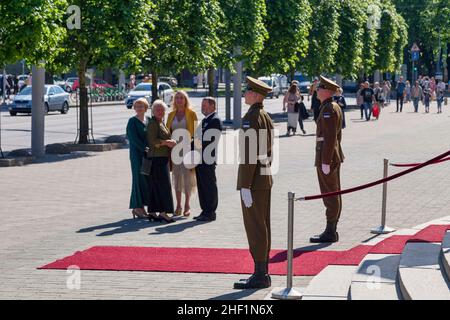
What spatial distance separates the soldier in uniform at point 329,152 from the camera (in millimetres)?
11898

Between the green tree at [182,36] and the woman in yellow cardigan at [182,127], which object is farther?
the green tree at [182,36]

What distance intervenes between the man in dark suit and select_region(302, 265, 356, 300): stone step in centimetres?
382

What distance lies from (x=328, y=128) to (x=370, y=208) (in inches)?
133

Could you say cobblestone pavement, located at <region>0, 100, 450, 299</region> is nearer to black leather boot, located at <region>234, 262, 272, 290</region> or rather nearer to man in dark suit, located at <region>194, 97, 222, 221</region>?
black leather boot, located at <region>234, 262, 272, 290</region>

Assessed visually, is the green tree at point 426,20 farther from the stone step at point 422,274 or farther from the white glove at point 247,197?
the white glove at point 247,197

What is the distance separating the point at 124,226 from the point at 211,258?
2.69 m

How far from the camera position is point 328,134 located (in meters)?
11.9

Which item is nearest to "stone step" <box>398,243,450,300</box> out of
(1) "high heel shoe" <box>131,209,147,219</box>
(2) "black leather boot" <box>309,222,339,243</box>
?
(2) "black leather boot" <box>309,222,339,243</box>

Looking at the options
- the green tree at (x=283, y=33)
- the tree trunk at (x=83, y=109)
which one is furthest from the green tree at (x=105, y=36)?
the green tree at (x=283, y=33)

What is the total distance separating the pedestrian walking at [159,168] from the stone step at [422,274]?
14.2 ft

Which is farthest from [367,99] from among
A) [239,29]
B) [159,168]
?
[159,168]

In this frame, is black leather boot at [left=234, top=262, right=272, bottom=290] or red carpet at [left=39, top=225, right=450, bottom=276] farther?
red carpet at [left=39, top=225, right=450, bottom=276]

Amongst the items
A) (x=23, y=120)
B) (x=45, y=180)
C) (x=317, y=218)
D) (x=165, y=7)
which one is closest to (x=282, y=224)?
(x=317, y=218)

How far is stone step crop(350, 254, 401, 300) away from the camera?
852 centimetres
